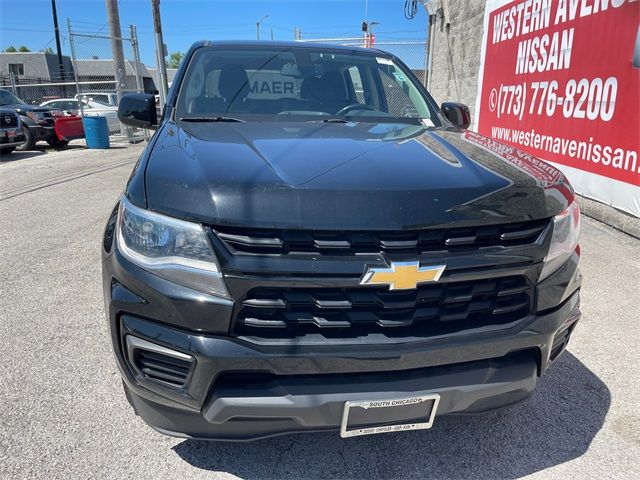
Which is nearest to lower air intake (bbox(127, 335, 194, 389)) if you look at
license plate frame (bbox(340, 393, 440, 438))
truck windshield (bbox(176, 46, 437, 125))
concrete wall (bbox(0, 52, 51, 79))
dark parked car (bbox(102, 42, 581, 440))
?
dark parked car (bbox(102, 42, 581, 440))

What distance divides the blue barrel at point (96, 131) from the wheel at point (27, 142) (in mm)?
1318

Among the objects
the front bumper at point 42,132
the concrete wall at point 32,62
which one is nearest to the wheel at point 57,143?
the front bumper at point 42,132

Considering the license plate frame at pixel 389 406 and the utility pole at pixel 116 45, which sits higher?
the utility pole at pixel 116 45

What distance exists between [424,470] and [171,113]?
86.7 inches

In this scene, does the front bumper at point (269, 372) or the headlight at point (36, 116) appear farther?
the headlight at point (36, 116)

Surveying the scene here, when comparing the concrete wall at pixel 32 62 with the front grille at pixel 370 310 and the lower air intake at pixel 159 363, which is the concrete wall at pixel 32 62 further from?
the front grille at pixel 370 310

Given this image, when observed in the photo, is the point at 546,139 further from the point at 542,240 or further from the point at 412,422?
the point at 412,422

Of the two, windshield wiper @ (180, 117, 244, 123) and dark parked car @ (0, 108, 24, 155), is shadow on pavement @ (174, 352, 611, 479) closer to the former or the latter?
windshield wiper @ (180, 117, 244, 123)

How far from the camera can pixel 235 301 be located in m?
1.50

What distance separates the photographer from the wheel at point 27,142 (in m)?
12.3

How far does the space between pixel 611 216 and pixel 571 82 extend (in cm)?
188

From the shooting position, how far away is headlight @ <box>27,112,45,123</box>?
12290mm

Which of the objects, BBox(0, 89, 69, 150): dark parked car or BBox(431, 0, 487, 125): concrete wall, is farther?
BBox(0, 89, 69, 150): dark parked car

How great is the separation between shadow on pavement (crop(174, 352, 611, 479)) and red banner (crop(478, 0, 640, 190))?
381 cm
